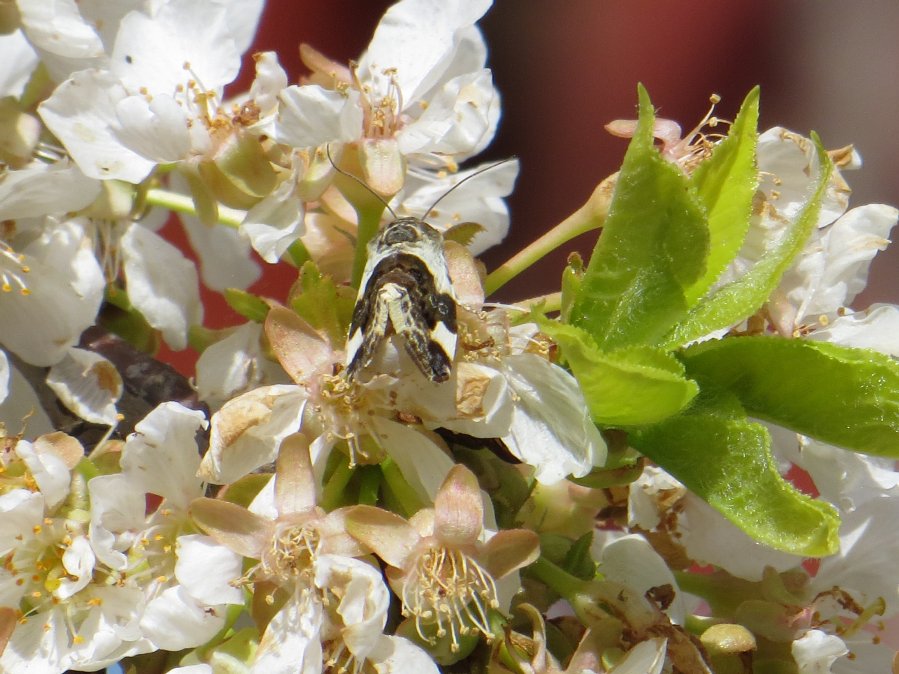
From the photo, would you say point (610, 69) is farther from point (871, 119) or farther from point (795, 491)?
point (795, 491)

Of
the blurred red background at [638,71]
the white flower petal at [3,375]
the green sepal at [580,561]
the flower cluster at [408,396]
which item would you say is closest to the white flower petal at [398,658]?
the flower cluster at [408,396]

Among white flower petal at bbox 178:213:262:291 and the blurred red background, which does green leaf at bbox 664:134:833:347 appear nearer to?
white flower petal at bbox 178:213:262:291

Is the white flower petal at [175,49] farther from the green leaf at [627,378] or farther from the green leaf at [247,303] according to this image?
the green leaf at [627,378]

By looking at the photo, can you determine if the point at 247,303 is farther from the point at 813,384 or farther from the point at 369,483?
the point at 813,384

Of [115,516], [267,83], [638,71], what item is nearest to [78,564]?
[115,516]

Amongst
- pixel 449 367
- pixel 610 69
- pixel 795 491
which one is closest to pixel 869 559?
pixel 795 491

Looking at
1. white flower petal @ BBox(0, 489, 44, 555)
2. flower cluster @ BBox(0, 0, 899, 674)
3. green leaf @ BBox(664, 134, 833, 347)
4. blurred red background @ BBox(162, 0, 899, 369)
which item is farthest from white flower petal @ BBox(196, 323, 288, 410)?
blurred red background @ BBox(162, 0, 899, 369)
